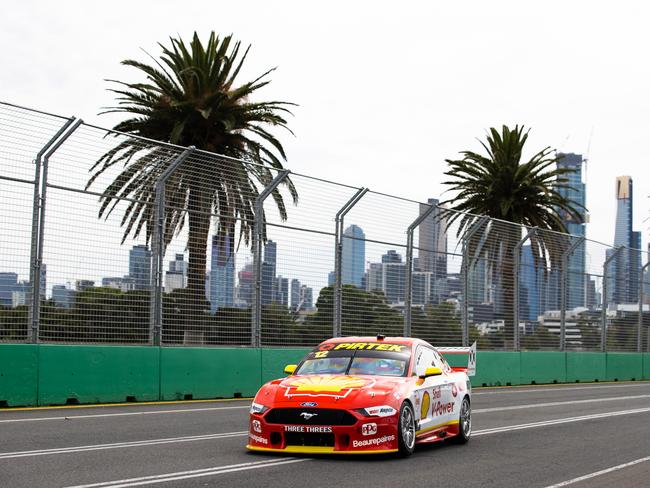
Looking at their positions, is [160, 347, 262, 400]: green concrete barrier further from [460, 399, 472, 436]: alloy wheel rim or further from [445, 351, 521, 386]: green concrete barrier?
[445, 351, 521, 386]: green concrete barrier

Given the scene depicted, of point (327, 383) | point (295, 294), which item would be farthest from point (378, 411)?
point (295, 294)

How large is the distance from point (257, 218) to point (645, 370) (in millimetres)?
21651

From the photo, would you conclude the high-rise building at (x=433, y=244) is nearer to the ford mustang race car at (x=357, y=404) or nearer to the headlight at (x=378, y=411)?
the ford mustang race car at (x=357, y=404)

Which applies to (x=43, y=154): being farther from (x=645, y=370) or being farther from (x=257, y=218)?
(x=645, y=370)

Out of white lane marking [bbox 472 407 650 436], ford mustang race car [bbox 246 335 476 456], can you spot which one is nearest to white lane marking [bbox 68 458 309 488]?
ford mustang race car [bbox 246 335 476 456]

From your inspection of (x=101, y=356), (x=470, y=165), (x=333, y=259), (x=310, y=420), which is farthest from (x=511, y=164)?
(x=310, y=420)

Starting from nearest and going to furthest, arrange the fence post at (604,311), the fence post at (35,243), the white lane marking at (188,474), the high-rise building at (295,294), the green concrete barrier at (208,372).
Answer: the white lane marking at (188,474) → the fence post at (35,243) → the green concrete barrier at (208,372) → the high-rise building at (295,294) → the fence post at (604,311)

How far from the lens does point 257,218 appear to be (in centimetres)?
1966

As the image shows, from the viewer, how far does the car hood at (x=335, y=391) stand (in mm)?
9758

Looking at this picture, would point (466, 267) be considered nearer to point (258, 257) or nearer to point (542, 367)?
point (542, 367)

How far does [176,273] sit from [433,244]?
8.74 meters

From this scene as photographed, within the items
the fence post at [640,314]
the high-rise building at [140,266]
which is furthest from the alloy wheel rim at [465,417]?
the fence post at [640,314]

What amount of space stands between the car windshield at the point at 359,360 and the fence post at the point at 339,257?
33.1ft

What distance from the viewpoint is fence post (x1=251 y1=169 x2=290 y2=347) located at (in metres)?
19.5
